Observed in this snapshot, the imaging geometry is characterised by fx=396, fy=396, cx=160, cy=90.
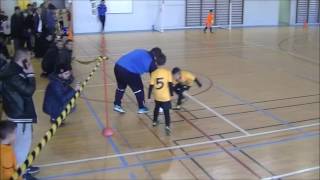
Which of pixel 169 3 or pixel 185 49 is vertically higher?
pixel 169 3

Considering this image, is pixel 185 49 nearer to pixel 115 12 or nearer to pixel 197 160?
pixel 115 12

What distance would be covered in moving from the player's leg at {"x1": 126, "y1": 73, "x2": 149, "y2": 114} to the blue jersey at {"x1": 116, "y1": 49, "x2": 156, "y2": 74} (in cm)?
14

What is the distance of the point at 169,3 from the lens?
21.1 metres

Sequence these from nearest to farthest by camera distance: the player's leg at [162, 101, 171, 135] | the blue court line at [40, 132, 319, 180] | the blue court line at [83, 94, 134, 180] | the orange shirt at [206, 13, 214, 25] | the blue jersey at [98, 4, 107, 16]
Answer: the blue court line at [40, 132, 319, 180] → the blue court line at [83, 94, 134, 180] → the player's leg at [162, 101, 171, 135] → the blue jersey at [98, 4, 107, 16] → the orange shirt at [206, 13, 214, 25]

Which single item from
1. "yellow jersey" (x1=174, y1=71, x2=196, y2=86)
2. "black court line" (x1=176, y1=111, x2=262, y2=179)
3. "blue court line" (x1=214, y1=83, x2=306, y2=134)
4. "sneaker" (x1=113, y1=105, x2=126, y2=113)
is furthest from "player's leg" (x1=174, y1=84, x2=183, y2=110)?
"blue court line" (x1=214, y1=83, x2=306, y2=134)

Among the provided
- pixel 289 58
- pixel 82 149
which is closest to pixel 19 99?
pixel 82 149

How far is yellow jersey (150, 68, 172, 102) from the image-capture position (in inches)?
250

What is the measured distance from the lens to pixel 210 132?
6.65m

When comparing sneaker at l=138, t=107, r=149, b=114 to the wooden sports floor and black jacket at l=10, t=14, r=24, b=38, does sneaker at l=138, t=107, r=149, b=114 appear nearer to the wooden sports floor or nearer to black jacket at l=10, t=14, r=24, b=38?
the wooden sports floor

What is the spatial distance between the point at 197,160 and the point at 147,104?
2844mm

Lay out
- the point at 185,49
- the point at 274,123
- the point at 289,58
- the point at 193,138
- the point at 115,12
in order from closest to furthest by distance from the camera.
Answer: the point at 193,138
the point at 274,123
the point at 289,58
the point at 185,49
the point at 115,12

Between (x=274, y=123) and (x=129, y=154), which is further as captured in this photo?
(x=274, y=123)

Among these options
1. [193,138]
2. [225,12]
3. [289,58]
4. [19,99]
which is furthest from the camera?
[225,12]

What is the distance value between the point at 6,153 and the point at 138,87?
381cm
